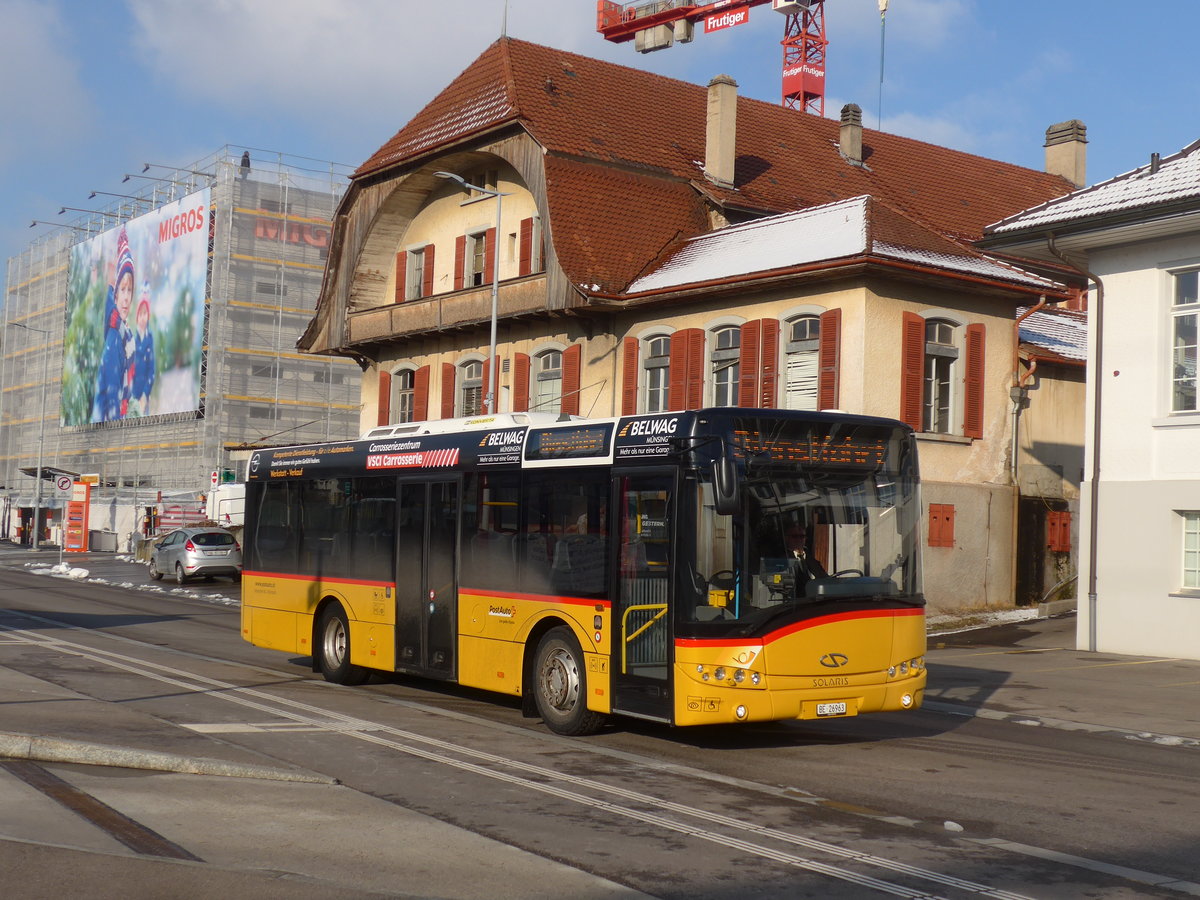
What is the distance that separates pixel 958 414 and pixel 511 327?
1158cm

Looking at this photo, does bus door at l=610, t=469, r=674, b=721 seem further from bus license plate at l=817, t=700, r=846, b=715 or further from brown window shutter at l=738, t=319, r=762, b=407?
brown window shutter at l=738, t=319, r=762, b=407

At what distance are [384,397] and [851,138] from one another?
14.9 m

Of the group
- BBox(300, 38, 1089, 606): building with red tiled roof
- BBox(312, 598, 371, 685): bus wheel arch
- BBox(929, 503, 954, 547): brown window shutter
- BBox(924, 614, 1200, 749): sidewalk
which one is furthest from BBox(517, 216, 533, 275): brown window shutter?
BBox(312, 598, 371, 685): bus wheel arch

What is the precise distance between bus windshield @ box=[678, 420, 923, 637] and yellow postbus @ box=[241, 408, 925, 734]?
0.02 metres

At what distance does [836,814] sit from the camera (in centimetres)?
892

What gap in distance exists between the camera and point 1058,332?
3138cm

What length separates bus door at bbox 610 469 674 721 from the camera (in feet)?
37.1

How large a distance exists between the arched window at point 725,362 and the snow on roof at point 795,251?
1.23 metres

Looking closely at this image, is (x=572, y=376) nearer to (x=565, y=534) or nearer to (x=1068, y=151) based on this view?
(x=565, y=534)

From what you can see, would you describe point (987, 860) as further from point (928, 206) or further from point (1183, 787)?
point (928, 206)

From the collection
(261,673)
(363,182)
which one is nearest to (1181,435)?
(261,673)

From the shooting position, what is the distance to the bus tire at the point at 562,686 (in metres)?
12.2

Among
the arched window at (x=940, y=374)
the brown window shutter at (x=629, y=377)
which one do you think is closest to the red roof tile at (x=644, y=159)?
the brown window shutter at (x=629, y=377)

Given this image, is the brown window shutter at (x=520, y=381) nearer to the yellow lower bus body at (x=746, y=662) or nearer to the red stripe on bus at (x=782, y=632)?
the yellow lower bus body at (x=746, y=662)
